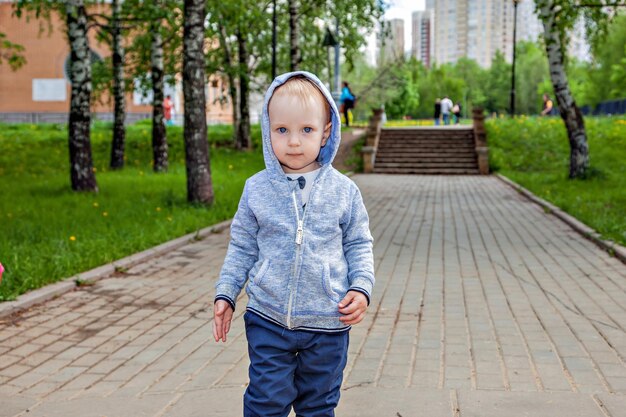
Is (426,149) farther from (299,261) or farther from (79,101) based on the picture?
(299,261)

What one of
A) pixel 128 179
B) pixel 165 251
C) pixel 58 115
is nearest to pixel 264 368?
pixel 165 251

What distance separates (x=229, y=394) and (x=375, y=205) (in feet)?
41.4

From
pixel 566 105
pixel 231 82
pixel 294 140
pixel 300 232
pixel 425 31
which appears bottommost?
pixel 300 232

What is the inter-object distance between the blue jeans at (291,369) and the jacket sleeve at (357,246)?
0.80 ft

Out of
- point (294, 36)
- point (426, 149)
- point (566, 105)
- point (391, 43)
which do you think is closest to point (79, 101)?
point (294, 36)

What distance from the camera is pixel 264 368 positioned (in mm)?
3010

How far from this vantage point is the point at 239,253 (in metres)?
3.15

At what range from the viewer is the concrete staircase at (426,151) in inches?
1121

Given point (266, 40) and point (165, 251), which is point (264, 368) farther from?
point (266, 40)

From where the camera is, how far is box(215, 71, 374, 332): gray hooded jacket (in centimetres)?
300

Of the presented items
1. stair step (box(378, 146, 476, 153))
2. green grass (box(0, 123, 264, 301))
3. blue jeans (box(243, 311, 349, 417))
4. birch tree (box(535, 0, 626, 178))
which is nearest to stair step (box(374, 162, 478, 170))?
stair step (box(378, 146, 476, 153))

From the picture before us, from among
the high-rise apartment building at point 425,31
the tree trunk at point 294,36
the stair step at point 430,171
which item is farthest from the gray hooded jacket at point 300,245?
the high-rise apartment building at point 425,31

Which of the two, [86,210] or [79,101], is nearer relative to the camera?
[86,210]

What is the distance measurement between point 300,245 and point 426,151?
27.8 m
